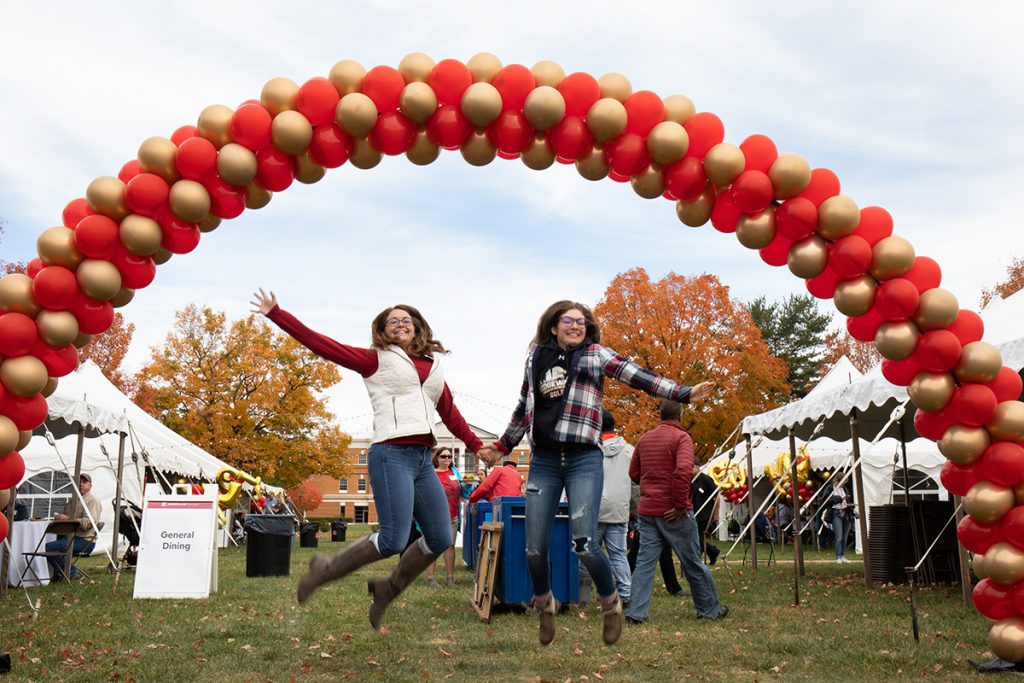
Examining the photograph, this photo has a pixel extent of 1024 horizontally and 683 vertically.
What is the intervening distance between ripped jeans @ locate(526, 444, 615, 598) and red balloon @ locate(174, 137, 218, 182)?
114 inches

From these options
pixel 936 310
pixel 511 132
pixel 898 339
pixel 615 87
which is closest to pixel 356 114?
pixel 511 132

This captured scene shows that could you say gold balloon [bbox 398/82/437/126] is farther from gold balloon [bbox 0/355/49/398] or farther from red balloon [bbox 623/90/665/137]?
gold balloon [bbox 0/355/49/398]

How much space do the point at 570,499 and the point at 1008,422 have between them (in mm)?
3051

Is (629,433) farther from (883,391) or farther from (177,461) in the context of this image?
(883,391)

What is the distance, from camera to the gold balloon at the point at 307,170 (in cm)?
615

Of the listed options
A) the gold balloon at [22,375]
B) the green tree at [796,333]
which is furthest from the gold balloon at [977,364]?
the green tree at [796,333]

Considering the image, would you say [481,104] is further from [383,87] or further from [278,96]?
[278,96]

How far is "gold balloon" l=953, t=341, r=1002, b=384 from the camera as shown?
19.5 feet

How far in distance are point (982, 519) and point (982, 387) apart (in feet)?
2.94

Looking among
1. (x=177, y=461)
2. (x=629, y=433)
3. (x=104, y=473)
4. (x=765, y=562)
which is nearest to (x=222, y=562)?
(x=177, y=461)

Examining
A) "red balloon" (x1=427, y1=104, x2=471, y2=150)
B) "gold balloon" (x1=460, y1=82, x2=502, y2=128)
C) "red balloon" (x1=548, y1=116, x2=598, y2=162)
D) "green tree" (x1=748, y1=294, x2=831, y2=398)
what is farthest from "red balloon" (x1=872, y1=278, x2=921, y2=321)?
"green tree" (x1=748, y1=294, x2=831, y2=398)

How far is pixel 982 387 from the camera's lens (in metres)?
5.95

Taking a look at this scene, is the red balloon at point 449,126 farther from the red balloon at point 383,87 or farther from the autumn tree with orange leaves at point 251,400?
the autumn tree with orange leaves at point 251,400

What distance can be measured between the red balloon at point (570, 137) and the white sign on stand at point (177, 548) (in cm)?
746
